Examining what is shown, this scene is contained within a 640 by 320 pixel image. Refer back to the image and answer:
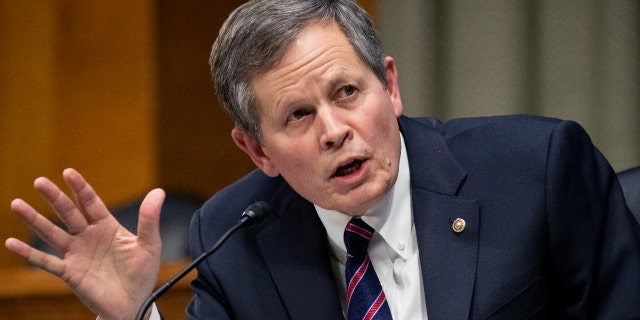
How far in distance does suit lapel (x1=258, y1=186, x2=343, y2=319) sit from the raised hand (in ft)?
0.85

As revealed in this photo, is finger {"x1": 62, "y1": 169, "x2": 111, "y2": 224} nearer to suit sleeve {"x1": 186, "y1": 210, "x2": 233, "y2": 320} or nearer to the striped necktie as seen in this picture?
suit sleeve {"x1": 186, "y1": 210, "x2": 233, "y2": 320}

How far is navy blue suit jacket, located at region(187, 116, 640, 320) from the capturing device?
1.83 m

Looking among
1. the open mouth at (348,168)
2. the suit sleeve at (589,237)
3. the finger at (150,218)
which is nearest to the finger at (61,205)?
the finger at (150,218)

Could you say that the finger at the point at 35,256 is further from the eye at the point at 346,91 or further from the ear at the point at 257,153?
the eye at the point at 346,91

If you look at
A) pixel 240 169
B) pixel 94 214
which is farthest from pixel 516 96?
pixel 94 214

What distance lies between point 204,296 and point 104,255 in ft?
0.82

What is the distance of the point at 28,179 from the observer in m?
3.88

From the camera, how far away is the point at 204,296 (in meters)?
2.06

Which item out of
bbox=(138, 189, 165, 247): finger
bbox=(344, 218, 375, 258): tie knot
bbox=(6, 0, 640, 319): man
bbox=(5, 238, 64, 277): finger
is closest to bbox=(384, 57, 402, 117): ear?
bbox=(6, 0, 640, 319): man

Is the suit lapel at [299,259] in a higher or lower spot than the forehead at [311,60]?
lower

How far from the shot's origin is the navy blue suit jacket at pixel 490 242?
72.1 inches

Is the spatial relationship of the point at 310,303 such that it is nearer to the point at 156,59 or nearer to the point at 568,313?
the point at 568,313

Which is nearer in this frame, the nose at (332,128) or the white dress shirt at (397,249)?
the nose at (332,128)

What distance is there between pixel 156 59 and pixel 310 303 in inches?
90.2
